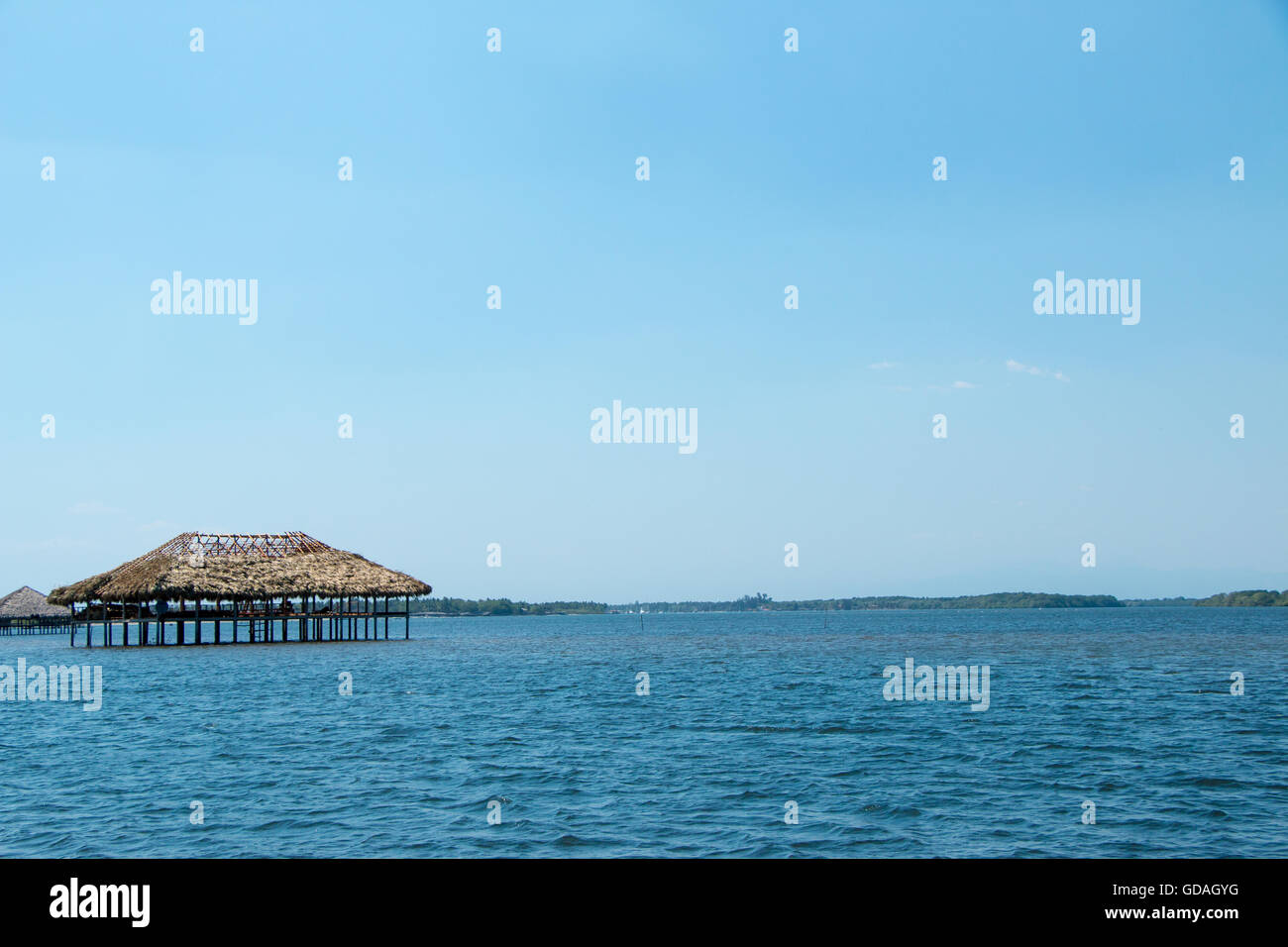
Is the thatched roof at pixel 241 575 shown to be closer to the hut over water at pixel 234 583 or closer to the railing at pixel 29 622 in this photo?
the hut over water at pixel 234 583

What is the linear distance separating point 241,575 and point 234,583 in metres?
1.76

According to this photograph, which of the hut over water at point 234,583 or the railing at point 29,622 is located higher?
the hut over water at point 234,583

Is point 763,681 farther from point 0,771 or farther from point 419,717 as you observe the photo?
point 0,771

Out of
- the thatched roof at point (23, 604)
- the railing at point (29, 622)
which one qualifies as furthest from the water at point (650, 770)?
the thatched roof at point (23, 604)

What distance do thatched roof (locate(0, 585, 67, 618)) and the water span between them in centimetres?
10435

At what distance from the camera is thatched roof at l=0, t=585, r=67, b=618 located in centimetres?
13025

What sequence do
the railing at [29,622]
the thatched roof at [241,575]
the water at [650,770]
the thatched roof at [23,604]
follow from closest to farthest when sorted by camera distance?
the water at [650,770]
the thatched roof at [241,575]
the railing at [29,622]
the thatched roof at [23,604]

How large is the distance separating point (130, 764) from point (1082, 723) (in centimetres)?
2597

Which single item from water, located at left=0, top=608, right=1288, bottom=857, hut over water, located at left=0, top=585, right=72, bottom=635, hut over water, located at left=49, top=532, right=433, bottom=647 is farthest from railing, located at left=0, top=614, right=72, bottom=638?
water, located at left=0, top=608, right=1288, bottom=857

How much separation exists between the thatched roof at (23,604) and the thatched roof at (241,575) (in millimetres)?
63078

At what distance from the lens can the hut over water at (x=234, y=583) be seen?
70.6 metres

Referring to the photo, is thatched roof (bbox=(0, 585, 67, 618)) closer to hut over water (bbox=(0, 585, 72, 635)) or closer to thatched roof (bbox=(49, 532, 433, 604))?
hut over water (bbox=(0, 585, 72, 635))

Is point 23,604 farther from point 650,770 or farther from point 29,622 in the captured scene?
point 650,770
